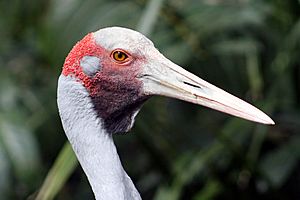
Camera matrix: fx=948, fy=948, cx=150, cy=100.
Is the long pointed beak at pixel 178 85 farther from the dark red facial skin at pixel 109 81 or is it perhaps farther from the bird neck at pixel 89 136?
the bird neck at pixel 89 136

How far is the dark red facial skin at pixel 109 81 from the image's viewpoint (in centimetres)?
246

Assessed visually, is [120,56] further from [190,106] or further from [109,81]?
[190,106]

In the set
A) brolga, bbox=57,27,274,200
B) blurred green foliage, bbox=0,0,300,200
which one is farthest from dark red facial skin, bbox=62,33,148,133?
blurred green foliage, bbox=0,0,300,200

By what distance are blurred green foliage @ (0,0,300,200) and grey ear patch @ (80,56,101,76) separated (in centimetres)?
129

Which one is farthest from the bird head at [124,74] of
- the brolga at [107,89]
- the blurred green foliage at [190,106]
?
the blurred green foliage at [190,106]

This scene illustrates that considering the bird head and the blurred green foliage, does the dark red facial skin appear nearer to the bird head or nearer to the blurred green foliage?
the bird head

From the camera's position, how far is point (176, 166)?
3.95 m

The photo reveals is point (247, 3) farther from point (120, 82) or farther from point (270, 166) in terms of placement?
point (120, 82)

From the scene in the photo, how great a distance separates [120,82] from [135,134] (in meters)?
1.71

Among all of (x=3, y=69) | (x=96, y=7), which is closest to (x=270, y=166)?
(x=96, y=7)

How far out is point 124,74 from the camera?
2.46m

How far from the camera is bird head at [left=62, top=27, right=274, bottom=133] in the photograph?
2.44 metres

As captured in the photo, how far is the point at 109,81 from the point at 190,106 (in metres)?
1.97

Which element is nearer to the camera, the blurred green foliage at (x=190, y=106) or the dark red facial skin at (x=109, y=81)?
the dark red facial skin at (x=109, y=81)
